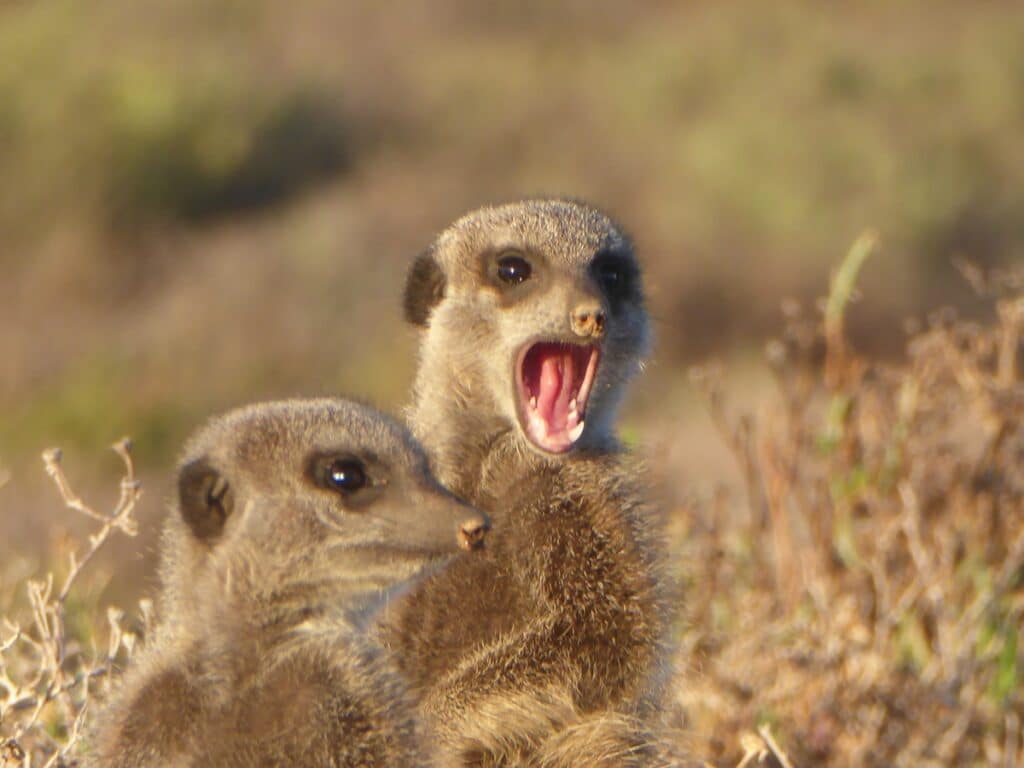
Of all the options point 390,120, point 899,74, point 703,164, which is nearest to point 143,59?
point 390,120

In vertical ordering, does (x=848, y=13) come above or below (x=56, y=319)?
above

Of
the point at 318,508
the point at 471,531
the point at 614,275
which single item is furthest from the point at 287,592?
the point at 614,275

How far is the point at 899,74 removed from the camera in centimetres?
2444

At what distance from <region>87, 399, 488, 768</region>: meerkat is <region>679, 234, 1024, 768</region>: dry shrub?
228 cm

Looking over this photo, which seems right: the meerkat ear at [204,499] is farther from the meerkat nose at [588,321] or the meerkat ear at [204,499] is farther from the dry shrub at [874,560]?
the dry shrub at [874,560]

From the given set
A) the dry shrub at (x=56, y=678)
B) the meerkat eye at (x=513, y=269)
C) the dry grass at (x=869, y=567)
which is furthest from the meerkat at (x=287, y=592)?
the dry grass at (x=869, y=567)

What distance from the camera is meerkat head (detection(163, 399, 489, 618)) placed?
3896 mm

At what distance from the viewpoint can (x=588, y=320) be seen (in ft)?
15.4

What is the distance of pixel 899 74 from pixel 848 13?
5.25 meters

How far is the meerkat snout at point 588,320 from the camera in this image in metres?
4.68

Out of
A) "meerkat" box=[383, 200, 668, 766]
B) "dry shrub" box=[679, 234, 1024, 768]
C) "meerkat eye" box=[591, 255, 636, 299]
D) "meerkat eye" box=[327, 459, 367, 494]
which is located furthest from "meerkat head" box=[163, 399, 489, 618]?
"dry shrub" box=[679, 234, 1024, 768]

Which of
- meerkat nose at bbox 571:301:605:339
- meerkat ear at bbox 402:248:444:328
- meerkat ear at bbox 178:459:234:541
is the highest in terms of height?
meerkat nose at bbox 571:301:605:339

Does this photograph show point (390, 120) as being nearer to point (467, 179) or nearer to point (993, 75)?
point (467, 179)

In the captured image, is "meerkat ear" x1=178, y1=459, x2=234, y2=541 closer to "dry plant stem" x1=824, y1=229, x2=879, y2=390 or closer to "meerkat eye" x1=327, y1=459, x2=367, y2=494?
"meerkat eye" x1=327, y1=459, x2=367, y2=494
